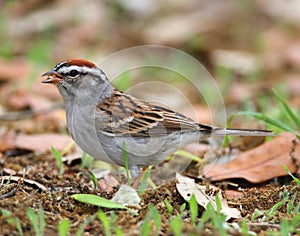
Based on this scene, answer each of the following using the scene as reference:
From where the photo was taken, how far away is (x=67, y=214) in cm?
371

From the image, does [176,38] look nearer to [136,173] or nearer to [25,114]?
[25,114]

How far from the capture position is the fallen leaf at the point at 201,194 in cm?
389

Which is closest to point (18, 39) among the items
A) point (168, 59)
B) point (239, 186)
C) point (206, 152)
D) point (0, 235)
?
point (168, 59)

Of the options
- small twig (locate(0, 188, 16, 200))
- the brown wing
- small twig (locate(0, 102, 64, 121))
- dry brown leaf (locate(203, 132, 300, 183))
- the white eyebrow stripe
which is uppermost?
the white eyebrow stripe

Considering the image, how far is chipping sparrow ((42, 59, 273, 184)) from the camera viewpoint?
4367 millimetres

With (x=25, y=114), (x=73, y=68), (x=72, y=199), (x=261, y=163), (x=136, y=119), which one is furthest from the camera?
(x=25, y=114)

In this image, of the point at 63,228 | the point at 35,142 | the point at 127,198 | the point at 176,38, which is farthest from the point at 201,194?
the point at 176,38

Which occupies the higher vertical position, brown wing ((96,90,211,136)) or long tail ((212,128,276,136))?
brown wing ((96,90,211,136))

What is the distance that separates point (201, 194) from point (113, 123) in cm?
92

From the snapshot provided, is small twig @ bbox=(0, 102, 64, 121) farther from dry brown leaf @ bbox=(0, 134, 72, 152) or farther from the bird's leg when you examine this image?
the bird's leg

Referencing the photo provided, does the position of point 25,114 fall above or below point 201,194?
below

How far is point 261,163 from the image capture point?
15.8 ft

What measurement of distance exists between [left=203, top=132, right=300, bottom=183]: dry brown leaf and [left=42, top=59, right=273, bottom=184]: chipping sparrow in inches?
6.2

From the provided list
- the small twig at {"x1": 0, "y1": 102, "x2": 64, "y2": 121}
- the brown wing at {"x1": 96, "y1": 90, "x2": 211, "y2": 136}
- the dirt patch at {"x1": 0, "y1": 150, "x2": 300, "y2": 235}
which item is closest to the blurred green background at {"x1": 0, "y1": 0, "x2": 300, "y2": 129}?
the small twig at {"x1": 0, "y1": 102, "x2": 64, "y2": 121}
